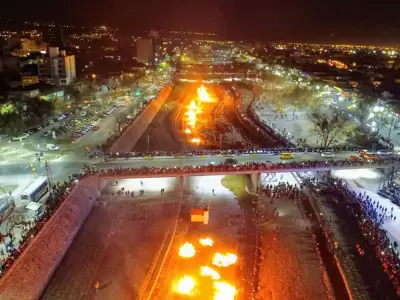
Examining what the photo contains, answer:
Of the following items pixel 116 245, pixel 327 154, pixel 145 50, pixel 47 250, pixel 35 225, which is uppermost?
pixel 145 50

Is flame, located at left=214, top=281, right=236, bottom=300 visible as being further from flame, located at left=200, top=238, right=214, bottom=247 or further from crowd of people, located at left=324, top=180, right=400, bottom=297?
crowd of people, located at left=324, top=180, right=400, bottom=297

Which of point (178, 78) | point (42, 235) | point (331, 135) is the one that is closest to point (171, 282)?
point (42, 235)

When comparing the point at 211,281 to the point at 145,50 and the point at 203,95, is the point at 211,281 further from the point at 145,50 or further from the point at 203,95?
the point at 145,50

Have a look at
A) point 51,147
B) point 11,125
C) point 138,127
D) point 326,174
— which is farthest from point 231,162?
point 11,125

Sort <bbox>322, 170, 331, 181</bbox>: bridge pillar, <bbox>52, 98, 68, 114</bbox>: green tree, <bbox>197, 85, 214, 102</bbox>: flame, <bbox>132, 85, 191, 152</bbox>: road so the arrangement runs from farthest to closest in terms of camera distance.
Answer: <bbox>197, 85, 214, 102</bbox>: flame < <bbox>52, 98, 68, 114</bbox>: green tree < <bbox>132, 85, 191, 152</bbox>: road < <bbox>322, 170, 331, 181</bbox>: bridge pillar

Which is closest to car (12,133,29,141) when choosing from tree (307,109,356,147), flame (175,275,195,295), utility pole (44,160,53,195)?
utility pole (44,160,53,195)

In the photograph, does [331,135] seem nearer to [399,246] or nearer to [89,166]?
[399,246]

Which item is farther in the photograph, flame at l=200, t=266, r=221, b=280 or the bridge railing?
the bridge railing
